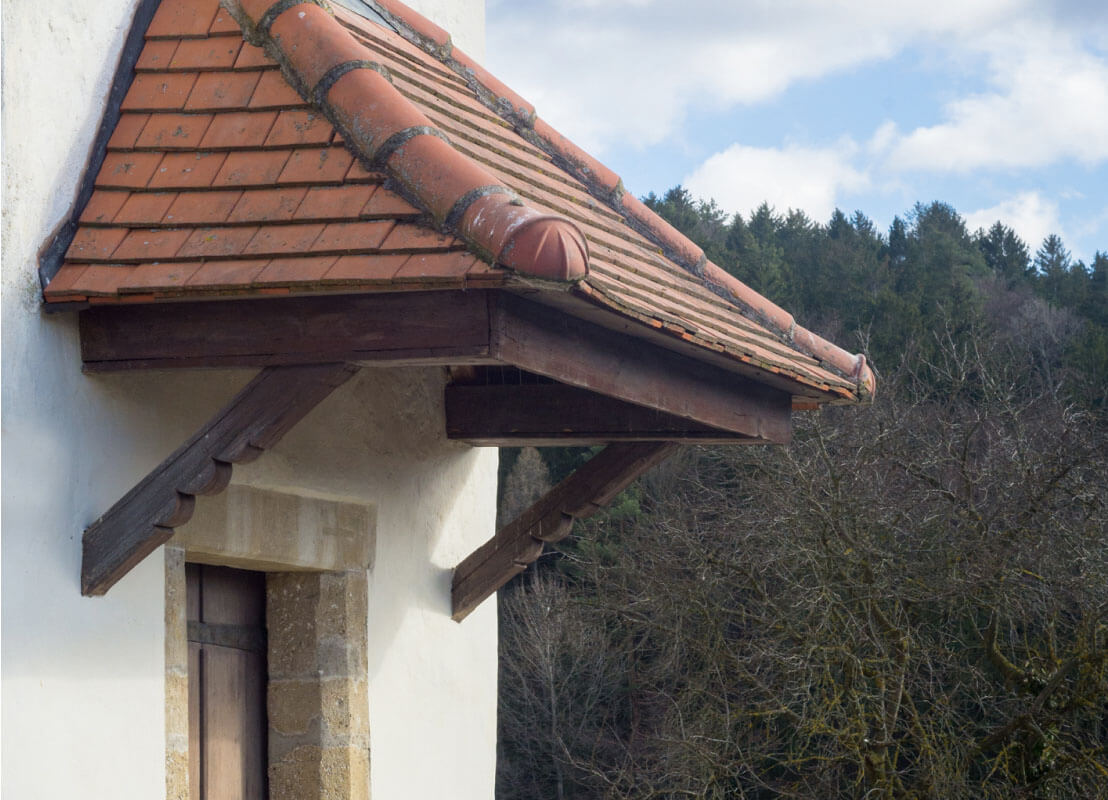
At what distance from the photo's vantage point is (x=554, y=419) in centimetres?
414

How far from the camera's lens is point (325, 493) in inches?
155

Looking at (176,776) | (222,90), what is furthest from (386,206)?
(176,776)

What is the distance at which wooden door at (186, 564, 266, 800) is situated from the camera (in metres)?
3.67

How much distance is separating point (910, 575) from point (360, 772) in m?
11.0

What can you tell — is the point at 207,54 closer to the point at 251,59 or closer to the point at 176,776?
the point at 251,59

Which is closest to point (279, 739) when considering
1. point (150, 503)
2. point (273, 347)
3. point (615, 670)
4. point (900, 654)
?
point (150, 503)

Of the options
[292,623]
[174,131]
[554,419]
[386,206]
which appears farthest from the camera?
[554,419]

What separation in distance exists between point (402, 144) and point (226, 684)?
1784 millimetres

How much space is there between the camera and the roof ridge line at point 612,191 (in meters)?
4.02

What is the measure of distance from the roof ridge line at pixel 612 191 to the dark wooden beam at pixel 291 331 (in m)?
1.48

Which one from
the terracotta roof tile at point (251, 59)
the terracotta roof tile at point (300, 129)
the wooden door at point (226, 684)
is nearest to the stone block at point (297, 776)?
the wooden door at point (226, 684)

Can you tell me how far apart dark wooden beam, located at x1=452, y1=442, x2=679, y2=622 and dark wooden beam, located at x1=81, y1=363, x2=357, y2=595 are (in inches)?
61.4

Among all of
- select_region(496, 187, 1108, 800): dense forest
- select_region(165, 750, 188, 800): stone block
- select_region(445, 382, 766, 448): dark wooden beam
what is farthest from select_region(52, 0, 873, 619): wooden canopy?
select_region(496, 187, 1108, 800): dense forest

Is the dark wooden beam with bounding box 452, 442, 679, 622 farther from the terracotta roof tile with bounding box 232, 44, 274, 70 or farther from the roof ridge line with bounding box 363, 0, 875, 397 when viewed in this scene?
the terracotta roof tile with bounding box 232, 44, 274, 70
